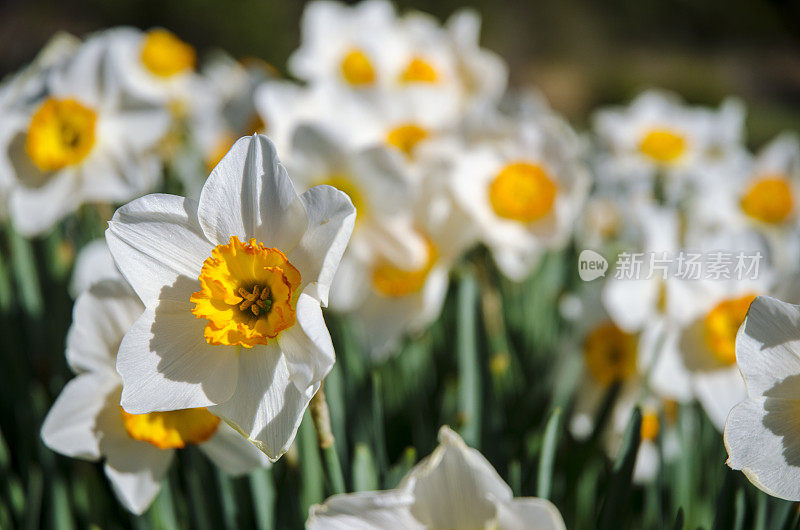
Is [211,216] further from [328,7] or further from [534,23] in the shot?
[534,23]

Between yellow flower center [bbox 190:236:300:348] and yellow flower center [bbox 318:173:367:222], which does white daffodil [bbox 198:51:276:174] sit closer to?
yellow flower center [bbox 318:173:367:222]

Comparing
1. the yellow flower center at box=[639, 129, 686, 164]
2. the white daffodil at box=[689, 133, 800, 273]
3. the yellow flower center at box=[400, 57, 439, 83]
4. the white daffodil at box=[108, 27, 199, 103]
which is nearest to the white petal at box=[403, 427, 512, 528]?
the white daffodil at box=[689, 133, 800, 273]

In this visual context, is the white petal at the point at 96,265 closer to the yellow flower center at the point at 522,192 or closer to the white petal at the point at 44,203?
the white petal at the point at 44,203

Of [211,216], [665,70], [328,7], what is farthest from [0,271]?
[665,70]

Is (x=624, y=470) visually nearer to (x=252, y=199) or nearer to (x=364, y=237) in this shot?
(x=252, y=199)

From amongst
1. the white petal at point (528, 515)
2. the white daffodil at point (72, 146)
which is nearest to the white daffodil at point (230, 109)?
the white daffodil at point (72, 146)
